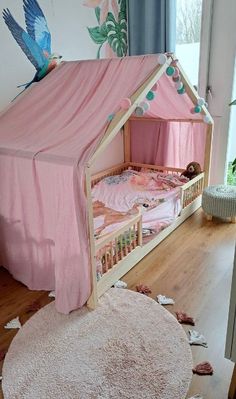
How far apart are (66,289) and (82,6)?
106 inches

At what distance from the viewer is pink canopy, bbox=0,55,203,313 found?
6.06 ft

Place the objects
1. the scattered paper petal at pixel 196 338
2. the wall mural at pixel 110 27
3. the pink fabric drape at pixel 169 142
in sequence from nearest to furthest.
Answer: the scattered paper petal at pixel 196 338 → the wall mural at pixel 110 27 → the pink fabric drape at pixel 169 142

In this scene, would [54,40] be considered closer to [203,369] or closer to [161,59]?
[161,59]

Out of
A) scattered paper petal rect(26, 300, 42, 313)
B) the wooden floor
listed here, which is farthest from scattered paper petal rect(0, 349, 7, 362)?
scattered paper petal rect(26, 300, 42, 313)

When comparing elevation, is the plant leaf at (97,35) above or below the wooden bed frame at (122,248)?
above

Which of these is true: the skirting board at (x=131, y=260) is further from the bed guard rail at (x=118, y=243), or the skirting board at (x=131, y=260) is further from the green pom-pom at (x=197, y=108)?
the green pom-pom at (x=197, y=108)

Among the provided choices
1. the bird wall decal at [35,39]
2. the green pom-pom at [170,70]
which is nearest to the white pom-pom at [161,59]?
the green pom-pom at [170,70]

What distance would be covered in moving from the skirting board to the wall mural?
1.99m

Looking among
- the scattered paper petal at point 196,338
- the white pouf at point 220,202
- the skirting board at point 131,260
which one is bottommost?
the scattered paper petal at point 196,338

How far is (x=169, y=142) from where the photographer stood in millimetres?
3658

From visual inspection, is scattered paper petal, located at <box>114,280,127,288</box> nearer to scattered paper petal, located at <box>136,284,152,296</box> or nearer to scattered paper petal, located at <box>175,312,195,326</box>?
scattered paper petal, located at <box>136,284,152,296</box>

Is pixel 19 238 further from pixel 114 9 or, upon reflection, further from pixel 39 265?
pixel 114 9

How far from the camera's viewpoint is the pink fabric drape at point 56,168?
72.7 inches

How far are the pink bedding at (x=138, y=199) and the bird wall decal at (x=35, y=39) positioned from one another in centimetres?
126
